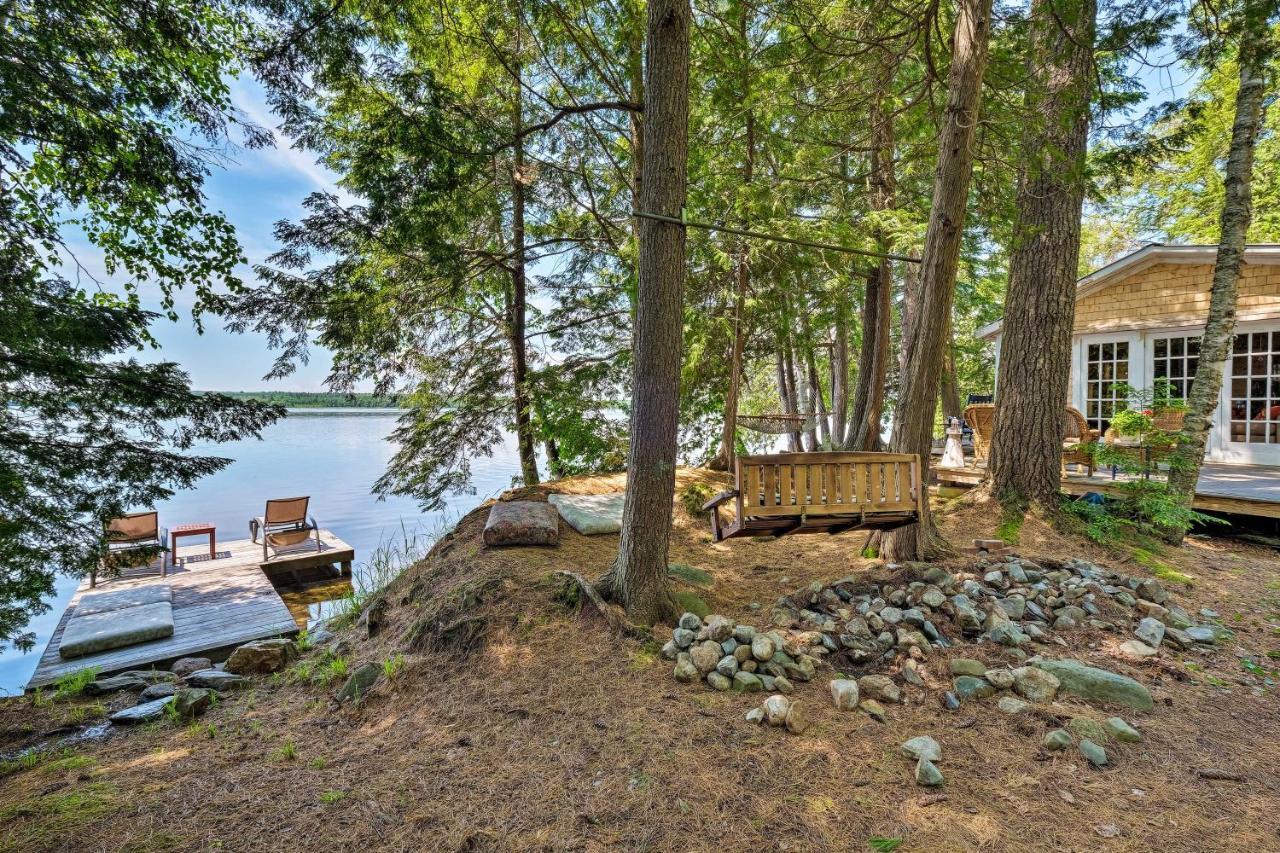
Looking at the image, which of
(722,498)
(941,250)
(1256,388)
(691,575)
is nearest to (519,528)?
(691,575)

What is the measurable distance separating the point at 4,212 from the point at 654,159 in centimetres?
345

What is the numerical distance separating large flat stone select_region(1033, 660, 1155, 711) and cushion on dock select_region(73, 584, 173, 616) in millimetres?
9136

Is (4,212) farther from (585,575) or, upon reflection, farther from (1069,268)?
(1069,268)

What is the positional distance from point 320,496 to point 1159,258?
19262 mm

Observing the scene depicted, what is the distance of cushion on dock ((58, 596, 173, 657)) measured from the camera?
5621mm

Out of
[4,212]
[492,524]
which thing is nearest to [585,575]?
[492,524]

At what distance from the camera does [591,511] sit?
5.06 metres

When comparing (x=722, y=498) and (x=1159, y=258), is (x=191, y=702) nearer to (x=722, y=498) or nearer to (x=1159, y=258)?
(x=722, y=498)

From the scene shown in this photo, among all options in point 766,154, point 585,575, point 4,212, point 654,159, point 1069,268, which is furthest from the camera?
point 766,154

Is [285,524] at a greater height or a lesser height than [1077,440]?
lesser

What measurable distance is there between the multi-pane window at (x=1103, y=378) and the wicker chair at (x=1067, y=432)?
65.8 inches

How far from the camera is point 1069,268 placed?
4961 mm

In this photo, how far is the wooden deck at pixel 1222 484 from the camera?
516cm

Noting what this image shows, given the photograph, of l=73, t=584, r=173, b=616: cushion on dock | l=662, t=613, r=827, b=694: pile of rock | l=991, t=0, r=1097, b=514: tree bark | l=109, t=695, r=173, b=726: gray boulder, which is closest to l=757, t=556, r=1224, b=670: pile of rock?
l=662, t=613, r=827, b=694: pile of rock
